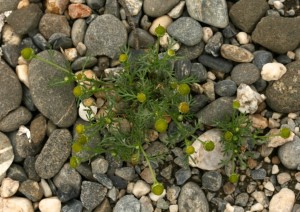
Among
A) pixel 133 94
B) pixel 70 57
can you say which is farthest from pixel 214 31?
pixel 70 57

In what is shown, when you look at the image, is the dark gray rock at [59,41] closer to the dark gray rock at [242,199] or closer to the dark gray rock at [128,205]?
the dark gray rock at [128,205]

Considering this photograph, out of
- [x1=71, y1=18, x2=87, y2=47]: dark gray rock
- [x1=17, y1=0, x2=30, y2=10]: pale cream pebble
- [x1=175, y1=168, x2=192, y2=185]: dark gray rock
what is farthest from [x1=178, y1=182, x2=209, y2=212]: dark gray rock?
[x1=17, y1=0, x2=30, y2=10]: pale cream pebble

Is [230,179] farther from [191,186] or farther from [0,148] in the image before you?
[0,148]

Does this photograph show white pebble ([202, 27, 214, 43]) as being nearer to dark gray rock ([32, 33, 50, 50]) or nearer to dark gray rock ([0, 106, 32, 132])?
dark gray rock ([32, 33, 50, 50])

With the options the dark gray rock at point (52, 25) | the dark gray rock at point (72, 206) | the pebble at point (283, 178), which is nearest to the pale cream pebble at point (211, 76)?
the pebble at point (283, 178)

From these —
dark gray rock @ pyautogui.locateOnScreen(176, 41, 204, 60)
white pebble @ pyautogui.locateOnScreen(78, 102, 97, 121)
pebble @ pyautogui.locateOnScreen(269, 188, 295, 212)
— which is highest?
dark gray rock @ pyautogui.locateOnScreen(176, 41, 204, 60)

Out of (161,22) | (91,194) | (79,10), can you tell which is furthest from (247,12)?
(91,194)

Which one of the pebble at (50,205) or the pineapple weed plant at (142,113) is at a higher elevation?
the pineapple weed plant at (142,113)

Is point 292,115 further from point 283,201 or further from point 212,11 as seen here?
point 212,11
